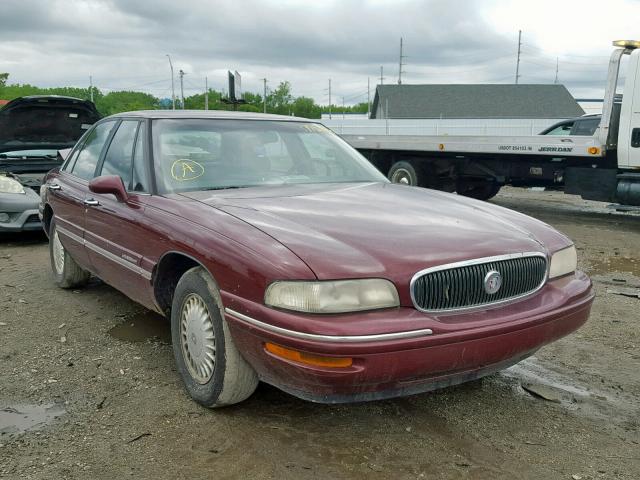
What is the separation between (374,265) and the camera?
8.45ft

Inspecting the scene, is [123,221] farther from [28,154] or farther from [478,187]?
[478,187]

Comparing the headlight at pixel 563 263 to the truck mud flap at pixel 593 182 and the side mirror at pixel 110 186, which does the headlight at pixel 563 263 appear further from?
the truck mud flap at pixel 593 182

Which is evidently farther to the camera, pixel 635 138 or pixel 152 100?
pixel 152 100

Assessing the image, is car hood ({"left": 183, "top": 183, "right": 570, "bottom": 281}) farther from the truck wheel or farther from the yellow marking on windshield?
the truck wheel

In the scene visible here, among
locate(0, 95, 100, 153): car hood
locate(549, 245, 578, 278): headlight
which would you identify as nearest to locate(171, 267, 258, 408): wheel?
locate(549, 245, 578, 278): headlight

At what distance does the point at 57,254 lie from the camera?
18.1 ft

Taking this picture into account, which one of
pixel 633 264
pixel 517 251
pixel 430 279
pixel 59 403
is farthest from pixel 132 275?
pixel 633 264

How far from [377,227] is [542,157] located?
28.0 feet

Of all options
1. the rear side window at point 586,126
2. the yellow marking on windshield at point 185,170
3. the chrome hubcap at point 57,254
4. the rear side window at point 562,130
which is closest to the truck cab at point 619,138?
the rear side window at point 586,126

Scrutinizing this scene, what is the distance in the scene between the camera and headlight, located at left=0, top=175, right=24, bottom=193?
7.70m

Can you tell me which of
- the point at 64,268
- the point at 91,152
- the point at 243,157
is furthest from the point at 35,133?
the point at 243,157

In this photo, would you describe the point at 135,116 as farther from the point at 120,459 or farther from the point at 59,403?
the point at 120,459

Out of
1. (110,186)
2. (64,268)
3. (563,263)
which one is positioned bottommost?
(64,268)

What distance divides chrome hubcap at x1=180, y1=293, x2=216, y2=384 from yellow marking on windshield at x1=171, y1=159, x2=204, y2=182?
33.2 inches
